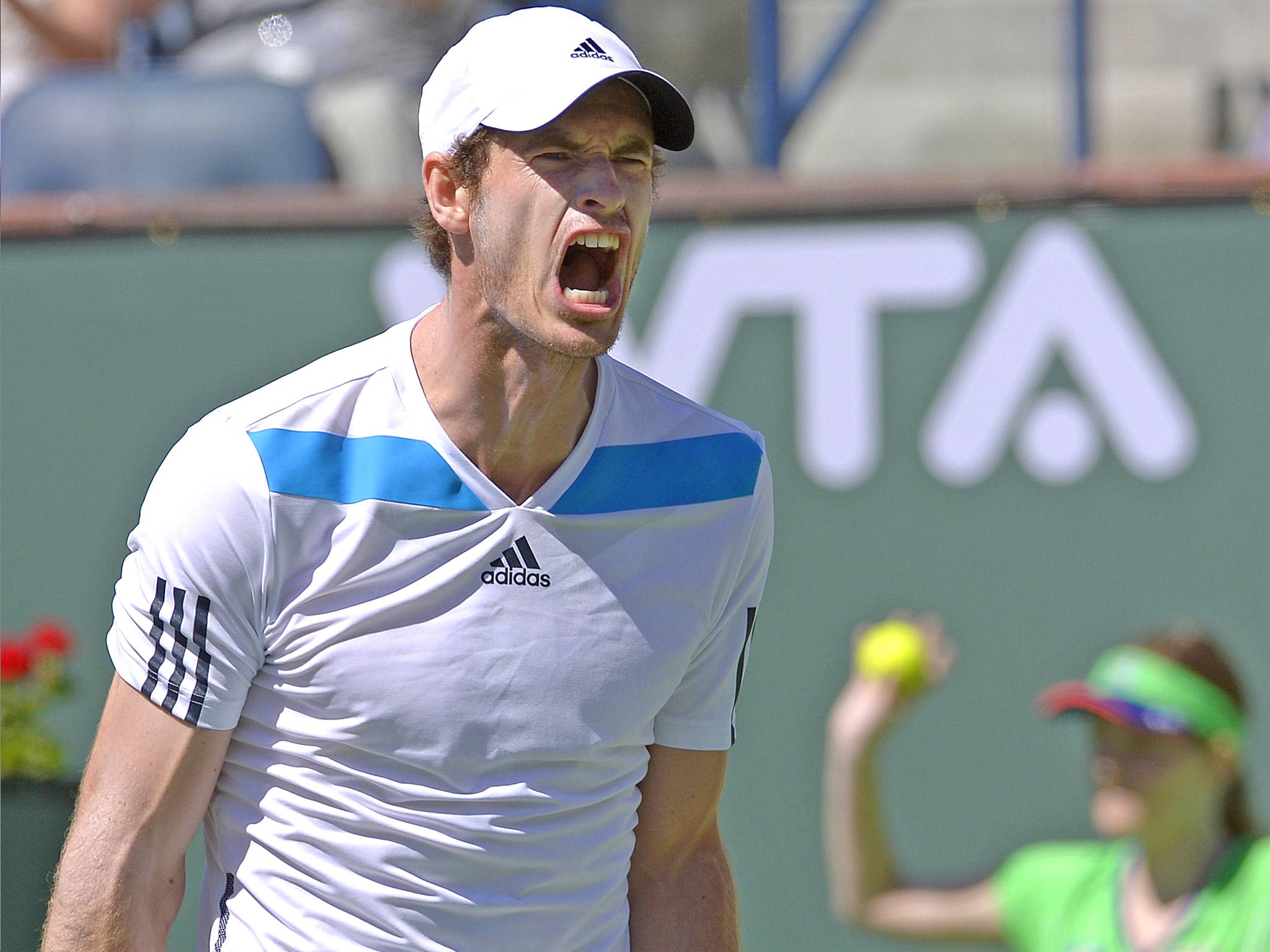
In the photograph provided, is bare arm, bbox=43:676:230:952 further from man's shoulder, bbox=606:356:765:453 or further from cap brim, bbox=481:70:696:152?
cap brim, bbox=481:70:696:152

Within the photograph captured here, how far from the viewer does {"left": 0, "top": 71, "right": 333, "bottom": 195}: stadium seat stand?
5047 mm

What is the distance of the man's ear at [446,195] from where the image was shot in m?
2.21

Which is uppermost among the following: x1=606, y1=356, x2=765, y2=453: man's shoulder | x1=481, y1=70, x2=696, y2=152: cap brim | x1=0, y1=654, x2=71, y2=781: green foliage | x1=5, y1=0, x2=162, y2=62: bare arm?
x1=5, y1=0, x2=162, y2=62: bare arm

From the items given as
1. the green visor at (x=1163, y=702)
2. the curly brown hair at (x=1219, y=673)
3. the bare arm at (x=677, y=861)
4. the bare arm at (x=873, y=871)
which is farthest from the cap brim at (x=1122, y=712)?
the bare arm at (x=677, y=861)

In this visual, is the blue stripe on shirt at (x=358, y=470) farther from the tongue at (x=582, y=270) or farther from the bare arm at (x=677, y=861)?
the bare arm at (x=677, y=861)

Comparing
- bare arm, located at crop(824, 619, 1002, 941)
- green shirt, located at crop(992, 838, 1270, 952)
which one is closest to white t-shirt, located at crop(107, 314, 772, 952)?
green shirt, located at crop(992, 838, 1270, 952)

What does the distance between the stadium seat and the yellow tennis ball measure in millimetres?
2242

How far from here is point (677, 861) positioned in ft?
8.00

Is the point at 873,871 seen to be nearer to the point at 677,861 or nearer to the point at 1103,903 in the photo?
the point at 1103,903

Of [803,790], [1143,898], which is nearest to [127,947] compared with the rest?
[1143,898]

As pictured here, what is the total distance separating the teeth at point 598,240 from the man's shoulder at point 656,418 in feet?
0.88

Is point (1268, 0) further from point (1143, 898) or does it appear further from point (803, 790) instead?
point (1143, 898)

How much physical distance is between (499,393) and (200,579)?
17.4 inches

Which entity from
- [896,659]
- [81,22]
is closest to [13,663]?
[81,22]
